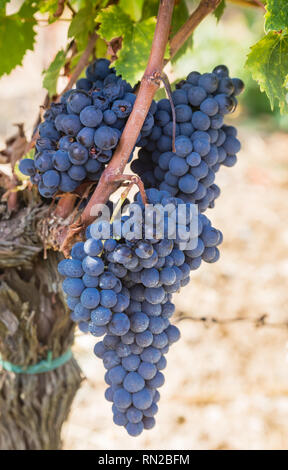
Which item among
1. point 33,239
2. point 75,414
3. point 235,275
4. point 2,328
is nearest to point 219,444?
point 75,414

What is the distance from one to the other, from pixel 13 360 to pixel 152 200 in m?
0.66

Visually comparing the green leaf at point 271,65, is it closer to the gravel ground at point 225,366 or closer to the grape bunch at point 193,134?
the grape bunch at point 193,134

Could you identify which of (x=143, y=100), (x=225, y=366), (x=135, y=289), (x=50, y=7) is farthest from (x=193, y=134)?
(x=225, y=366)

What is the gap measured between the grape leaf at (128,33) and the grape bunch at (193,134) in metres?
0.08

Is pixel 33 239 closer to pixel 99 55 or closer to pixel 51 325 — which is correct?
pixel 51 325

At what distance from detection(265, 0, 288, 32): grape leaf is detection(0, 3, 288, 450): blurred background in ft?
1.93

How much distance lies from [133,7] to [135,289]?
1.37 feet

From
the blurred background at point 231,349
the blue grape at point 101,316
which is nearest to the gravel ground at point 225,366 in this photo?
the blurred background at point 231,349

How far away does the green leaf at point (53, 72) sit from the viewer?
2.87 ft

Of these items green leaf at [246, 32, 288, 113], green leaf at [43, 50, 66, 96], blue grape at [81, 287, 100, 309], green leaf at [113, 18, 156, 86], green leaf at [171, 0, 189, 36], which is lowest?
blue grape at [81, 287, 100, 309]

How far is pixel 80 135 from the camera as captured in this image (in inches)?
25.5

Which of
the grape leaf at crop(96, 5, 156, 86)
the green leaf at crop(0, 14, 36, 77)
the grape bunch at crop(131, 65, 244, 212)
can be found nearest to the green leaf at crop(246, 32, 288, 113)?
the grape bunch at crop(131, 65, 244, 212)

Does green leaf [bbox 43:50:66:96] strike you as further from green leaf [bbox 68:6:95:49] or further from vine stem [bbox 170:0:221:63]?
vine stem [bbox 170:0:221:63]

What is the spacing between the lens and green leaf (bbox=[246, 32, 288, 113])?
696 mm
